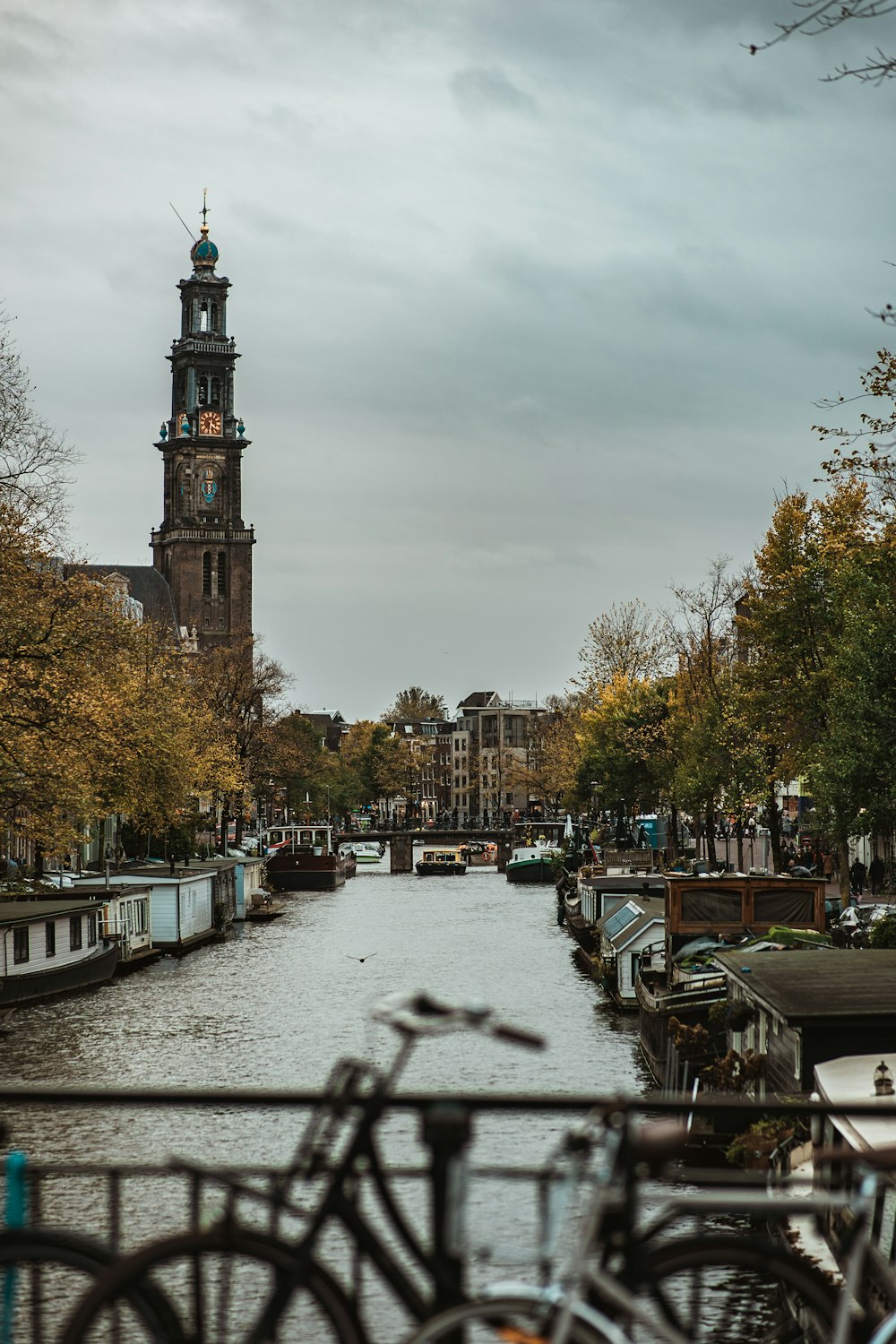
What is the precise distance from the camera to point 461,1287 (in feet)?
17.6

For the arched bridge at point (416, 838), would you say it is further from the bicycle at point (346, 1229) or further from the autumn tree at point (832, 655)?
the bicycle at point (346, 1229)

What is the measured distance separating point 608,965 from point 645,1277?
4030 centimetres

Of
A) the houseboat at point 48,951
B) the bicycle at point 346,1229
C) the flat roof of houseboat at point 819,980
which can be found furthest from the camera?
the houseboat at point 48,951

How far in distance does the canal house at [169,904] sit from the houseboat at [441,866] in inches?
2356

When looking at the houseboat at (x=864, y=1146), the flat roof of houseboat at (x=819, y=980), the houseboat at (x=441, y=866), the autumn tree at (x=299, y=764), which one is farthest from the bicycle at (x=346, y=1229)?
the houseboat at (x=441, y=866)

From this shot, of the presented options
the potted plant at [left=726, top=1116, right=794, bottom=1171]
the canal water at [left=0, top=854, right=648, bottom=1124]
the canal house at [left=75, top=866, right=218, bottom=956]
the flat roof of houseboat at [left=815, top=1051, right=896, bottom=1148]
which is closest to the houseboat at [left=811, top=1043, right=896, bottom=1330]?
the flat roof of houseboat at [left=815, top=1051, right=896, bottom=1148]

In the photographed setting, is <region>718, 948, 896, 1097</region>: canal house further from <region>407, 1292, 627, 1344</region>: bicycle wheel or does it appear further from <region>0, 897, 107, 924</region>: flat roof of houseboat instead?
<region>0, 897, 107, 924</region>: flat roof of houseboat

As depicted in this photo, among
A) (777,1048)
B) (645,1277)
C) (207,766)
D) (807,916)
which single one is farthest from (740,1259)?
(207,766)

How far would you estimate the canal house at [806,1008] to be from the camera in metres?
18.7

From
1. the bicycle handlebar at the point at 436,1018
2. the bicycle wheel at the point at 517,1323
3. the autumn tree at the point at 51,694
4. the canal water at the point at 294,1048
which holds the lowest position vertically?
the canal water at the point at 294,1048

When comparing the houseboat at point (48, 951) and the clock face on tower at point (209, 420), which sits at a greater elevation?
the clock face on tower at point (209, 420)

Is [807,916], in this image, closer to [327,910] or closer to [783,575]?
[783,575]

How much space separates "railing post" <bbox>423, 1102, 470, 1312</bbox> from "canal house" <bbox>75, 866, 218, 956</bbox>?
53.6m

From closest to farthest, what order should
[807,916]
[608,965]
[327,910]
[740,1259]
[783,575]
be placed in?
[740,1259] < [807,916] < [608,965] < [783,575] < [327,910]
